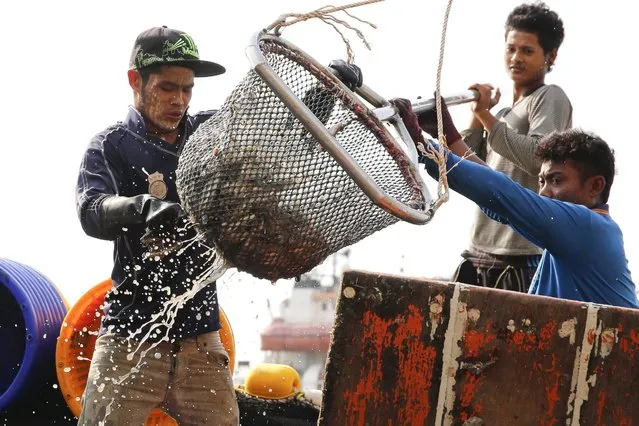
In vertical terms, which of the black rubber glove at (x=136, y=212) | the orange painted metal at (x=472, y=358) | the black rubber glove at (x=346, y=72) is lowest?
the orange painted metal at (x=472, y=358)

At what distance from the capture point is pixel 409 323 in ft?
8.68

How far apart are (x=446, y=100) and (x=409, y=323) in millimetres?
1565

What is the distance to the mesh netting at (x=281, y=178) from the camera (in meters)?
2.76

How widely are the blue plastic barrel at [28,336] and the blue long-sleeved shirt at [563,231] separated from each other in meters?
2.83

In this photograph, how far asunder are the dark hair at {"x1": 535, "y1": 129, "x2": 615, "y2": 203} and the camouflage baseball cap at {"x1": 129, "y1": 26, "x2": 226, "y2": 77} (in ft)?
4.31

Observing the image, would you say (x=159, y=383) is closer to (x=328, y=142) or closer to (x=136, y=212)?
(x=136, y=212)

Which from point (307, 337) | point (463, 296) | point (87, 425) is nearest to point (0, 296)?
point (87, 425)

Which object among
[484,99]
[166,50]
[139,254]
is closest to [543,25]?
[484,99]

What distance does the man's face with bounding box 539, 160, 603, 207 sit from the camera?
352 centimetres

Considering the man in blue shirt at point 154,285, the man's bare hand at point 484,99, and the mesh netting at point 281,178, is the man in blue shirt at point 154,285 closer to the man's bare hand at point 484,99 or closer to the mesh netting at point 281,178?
Answer: the mesh netting at point 281,178

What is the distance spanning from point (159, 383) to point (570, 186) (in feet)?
5.46

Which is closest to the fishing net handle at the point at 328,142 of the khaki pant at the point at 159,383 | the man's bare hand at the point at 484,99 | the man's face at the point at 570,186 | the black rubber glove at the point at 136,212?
the black rubber glove at the point at 136,212

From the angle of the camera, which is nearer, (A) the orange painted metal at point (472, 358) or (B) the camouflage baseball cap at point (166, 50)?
(A) the orange painted metal at point (472, 358)

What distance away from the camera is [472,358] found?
2609mm
